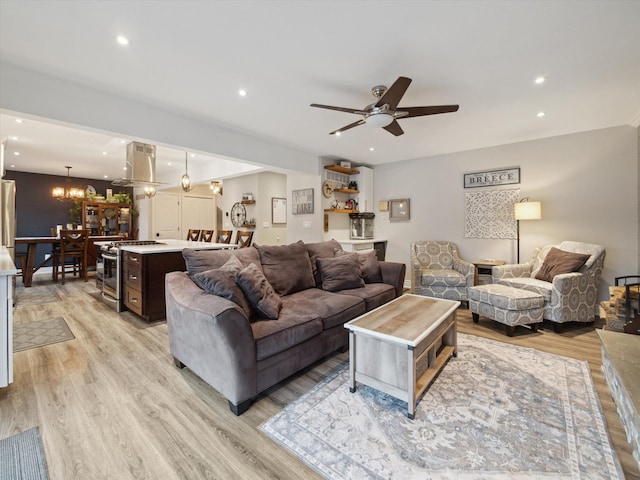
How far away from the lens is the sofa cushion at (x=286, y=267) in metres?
2.86

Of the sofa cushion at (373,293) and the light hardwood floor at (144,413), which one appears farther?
the sofa cushion at (373,293)

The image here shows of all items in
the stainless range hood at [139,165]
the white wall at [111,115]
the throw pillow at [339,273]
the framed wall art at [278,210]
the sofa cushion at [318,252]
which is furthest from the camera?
the framed wall art at [278,210]

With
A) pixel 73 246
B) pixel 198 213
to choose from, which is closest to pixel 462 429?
pixel 73 246

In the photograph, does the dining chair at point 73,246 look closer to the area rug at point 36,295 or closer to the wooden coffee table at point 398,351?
the area rug at point 36,295

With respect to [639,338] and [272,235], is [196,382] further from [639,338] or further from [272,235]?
[272,235]

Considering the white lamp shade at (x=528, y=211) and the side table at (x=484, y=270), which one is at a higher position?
the white lamp shade at (x=528, y=211)

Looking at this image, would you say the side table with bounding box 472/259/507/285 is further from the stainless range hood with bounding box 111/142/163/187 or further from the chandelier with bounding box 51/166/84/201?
the chandelier with bounding box 51/166/84/201

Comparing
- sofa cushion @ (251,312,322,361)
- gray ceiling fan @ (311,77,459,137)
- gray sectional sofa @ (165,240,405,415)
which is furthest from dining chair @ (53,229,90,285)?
gray ceiling fan @ (311,77,459,137)

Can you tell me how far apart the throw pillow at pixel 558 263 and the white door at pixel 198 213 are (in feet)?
27.3

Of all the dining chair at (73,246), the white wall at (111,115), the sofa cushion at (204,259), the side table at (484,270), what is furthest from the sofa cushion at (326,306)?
the dining chair at (73,246)

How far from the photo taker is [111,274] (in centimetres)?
409

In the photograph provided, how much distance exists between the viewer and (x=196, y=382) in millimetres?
2160

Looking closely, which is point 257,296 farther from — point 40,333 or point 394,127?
point 40,333

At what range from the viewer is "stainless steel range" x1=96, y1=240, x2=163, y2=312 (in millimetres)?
3871
